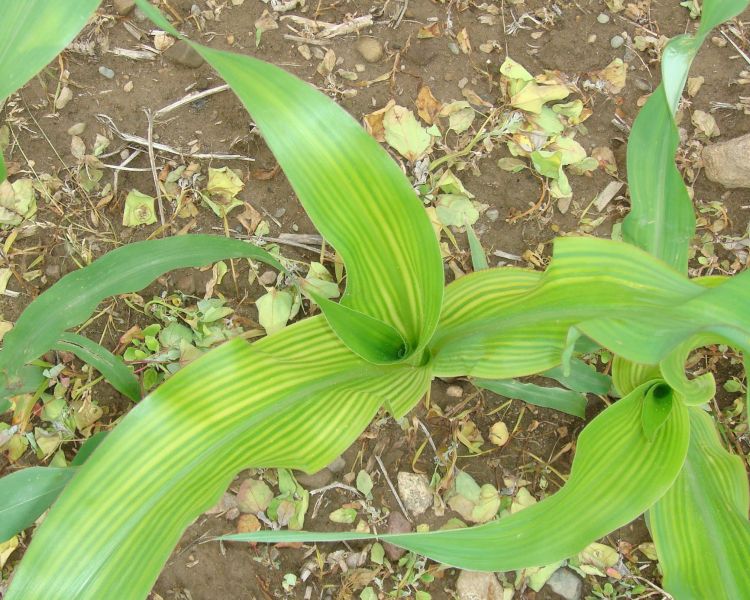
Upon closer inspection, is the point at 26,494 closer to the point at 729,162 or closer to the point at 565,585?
the point at 565,585

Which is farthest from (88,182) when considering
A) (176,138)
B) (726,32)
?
(726,32)

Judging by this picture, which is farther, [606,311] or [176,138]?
[176,138]

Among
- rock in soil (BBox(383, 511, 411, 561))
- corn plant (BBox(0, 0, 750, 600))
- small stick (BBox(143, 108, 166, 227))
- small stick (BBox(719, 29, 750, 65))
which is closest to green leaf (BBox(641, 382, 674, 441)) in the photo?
corn plant (BBox(0, 0, 750, 600))

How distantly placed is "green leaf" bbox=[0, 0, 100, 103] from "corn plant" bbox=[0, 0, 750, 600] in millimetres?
102

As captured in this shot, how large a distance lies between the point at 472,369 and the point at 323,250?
36cm

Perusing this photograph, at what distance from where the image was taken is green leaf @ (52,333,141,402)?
2.85ft

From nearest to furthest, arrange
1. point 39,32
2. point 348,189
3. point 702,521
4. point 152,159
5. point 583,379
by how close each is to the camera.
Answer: point 39,32 → point 348,189 → point 702,521 → point 583,379 → point 152,159

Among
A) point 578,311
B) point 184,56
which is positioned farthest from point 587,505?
point 184,56

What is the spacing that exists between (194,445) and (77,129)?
67cm

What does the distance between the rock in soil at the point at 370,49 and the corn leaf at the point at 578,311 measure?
1.61 ft

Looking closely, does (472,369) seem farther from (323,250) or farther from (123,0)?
(123,0)

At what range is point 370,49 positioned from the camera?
112cm

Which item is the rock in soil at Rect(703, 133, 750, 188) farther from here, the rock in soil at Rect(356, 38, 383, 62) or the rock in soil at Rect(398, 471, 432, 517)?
the rock in soil at Rect(398, 471, 432, 517)

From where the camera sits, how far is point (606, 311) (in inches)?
26.9
